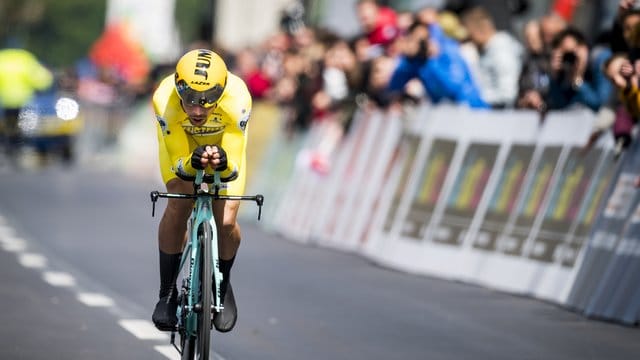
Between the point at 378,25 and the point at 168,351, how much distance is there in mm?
10613

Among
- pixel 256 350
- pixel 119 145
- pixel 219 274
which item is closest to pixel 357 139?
pixel 256 350

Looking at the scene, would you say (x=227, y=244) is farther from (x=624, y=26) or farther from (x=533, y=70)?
(x=533, y=70)

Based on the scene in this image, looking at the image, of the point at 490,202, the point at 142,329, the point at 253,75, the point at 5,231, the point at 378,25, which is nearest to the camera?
the point at 142,329

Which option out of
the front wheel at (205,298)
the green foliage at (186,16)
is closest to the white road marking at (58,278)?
the front wheel at (205,298)

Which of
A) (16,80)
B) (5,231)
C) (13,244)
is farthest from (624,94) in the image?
(16,80)

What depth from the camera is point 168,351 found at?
36.8ft

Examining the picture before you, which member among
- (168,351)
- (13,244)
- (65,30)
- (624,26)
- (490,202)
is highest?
(624,26)

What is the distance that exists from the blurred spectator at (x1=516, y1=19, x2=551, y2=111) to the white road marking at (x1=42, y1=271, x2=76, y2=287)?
4.28m

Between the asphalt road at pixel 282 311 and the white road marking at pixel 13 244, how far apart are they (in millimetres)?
12

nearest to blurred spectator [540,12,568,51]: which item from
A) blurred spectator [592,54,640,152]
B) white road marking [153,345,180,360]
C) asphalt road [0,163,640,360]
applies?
asphalt road [0,163,640,360]

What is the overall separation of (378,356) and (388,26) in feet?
34.3

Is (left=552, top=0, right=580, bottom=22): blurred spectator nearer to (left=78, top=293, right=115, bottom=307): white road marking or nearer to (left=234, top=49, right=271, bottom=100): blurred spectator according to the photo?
(left=234, top=49, right=271, bottom=100): blurred spectator

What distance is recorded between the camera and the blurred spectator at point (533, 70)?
1720 cm

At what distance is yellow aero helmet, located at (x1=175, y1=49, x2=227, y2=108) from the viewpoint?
31.3ft
